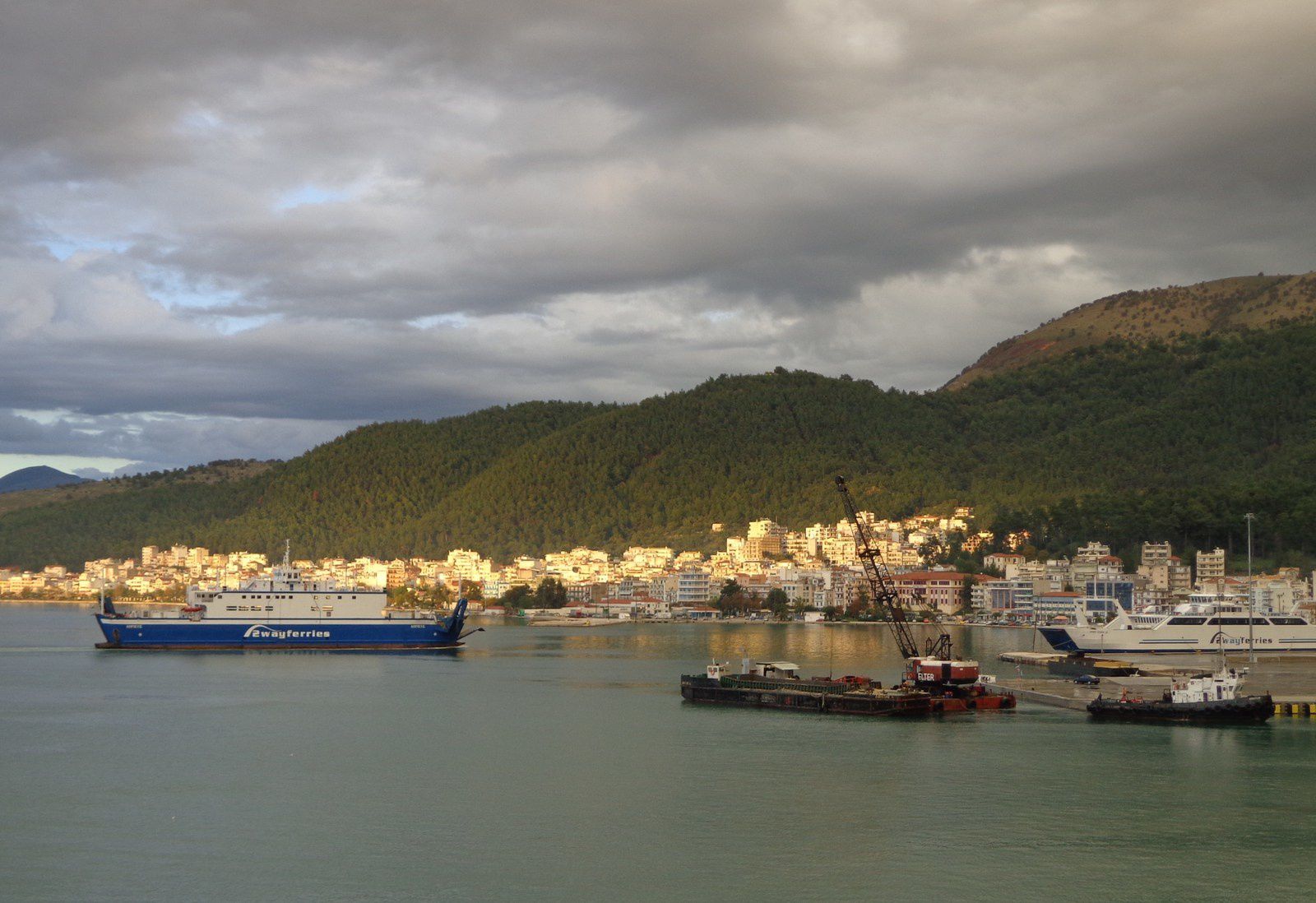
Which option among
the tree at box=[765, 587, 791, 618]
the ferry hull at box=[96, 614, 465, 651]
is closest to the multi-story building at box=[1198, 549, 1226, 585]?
the tree at box=[765, 587, 791, 618]

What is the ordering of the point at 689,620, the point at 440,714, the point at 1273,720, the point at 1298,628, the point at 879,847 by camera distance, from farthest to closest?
the point at 689,620 → the point at 1298,628 → the point at 440,714 → the point at 1273,720 → the point at 879,847

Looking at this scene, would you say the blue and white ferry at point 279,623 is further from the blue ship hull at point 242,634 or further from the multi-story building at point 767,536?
the multi-story building at point 767,536

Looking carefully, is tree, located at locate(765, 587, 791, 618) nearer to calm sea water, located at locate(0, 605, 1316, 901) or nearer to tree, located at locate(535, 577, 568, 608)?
tree, located at locate(535, 577, 568, 608)

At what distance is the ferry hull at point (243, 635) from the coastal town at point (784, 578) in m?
14.2

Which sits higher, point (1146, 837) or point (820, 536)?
point (820, 536)

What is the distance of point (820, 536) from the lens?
6654 inches

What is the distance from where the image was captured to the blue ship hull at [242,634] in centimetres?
7500

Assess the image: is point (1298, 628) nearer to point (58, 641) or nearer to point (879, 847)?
point (879, 847)

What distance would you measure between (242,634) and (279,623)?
205cm

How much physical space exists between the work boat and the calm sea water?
24.8 metres

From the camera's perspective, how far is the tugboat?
4094 centimetres

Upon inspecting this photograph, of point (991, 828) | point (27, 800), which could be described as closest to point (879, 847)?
point (991, 828)

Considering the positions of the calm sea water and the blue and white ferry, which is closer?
the calm sea water

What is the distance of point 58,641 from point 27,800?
6305cm
